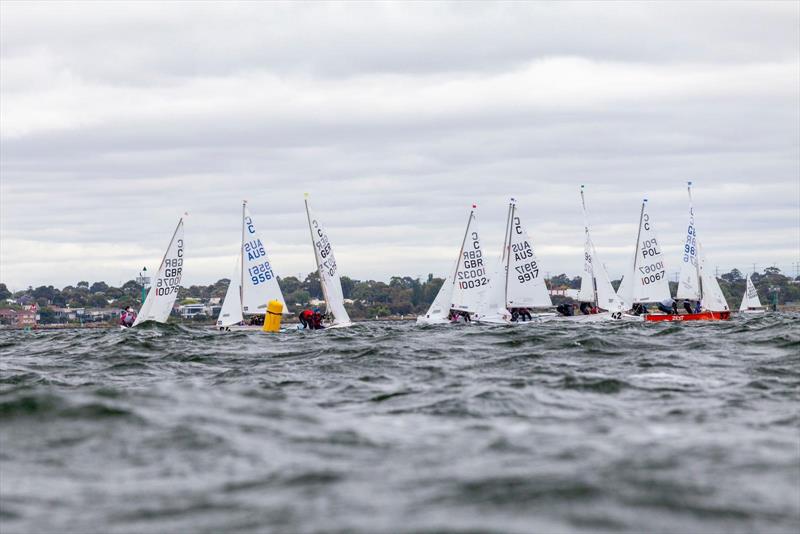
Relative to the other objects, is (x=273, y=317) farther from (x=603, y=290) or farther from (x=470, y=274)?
(x=603, y=290)

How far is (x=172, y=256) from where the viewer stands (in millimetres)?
57938

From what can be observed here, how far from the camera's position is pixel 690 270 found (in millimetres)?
73188

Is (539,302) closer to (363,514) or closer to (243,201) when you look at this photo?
(243,201)

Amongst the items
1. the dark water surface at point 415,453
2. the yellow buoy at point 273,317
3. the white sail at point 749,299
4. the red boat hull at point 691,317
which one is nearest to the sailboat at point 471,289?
the red boat hull at point 691,317

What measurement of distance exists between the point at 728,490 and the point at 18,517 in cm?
563

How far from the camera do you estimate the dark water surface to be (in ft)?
27.6

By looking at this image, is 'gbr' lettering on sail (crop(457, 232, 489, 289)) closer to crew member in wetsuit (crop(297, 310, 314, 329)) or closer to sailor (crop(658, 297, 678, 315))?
sailor (crop(658, 297, 678, 315))

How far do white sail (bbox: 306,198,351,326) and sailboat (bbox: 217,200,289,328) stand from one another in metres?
2.31

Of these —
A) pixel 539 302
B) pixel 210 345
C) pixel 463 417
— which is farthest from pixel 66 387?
pixel 539 302

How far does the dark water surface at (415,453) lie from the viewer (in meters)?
8.41

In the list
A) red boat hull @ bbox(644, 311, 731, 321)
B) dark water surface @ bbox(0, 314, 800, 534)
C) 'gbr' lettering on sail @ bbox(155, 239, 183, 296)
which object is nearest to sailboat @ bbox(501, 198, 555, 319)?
red boat hull @ bbox(644, 311, 731, 321)

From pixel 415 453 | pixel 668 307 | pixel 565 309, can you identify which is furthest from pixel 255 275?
pixel 415 453

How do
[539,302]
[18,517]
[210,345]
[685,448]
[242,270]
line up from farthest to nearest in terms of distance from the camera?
1. [539,302]
2. [242,270]
3. [210,345]
4. [685,448]
5. [18,517]

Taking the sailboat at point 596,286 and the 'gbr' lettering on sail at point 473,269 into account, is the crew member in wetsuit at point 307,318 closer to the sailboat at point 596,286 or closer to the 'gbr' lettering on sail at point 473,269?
the 'gbr' lettering on sail at point 473,269
